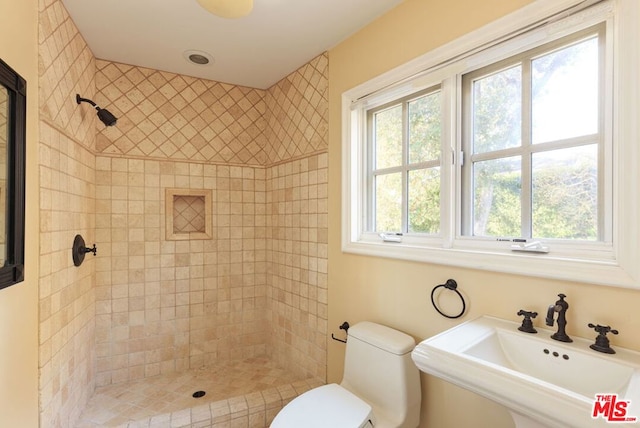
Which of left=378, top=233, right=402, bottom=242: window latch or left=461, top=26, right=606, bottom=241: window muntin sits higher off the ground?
left=461, top=26, right=606, bottom=241: window muntin

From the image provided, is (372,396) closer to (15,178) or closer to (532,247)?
(532,247)

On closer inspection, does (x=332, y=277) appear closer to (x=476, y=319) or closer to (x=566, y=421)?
(x=476, y=319)

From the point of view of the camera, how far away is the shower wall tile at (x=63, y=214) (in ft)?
5.18

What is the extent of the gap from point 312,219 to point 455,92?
124cm

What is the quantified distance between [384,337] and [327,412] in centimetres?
43

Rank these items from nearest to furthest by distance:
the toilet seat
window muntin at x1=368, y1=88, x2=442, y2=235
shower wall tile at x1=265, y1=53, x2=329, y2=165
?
the toilet seat → window muntin at x1=368, y1=88, x2=442, y2=235 → shower wall tile at x1=265, y1=53, x2=329, y2=165

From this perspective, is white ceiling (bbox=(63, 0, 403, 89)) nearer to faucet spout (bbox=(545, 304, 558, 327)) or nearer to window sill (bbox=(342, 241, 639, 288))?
window sill (bbox=(342, 241, 639, 288))

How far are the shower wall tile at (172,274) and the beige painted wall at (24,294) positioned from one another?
1004mm

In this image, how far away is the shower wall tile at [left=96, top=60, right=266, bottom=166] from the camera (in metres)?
2.48

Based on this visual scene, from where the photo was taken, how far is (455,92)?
1581mm

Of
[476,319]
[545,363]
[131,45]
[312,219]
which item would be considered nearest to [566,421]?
[545,363]

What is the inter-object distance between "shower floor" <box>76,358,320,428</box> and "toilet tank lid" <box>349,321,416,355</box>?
0.76 m

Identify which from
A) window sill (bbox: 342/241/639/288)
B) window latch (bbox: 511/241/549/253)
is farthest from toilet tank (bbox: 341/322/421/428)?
window latch (bbox: 511/241/549/253)

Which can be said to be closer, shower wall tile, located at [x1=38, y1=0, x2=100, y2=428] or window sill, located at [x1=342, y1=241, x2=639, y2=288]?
window sill, located at [x1=342, y1=241, x2=639, y2=288]
